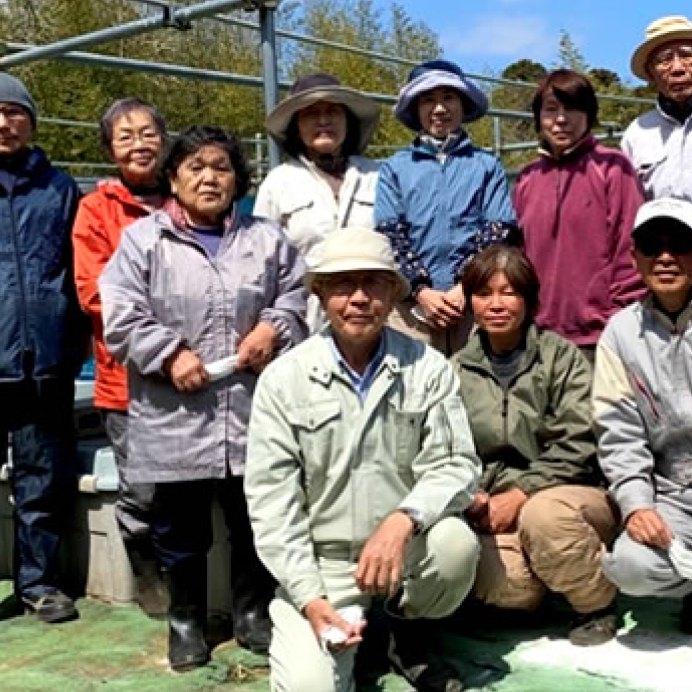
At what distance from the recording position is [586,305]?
3453mm

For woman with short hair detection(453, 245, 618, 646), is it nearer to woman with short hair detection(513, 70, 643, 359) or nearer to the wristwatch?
woman with short hair detection(513, 70, 643, 359)

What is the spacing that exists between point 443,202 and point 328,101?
45cm

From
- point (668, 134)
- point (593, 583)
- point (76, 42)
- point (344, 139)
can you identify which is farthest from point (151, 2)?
point (593, 583)

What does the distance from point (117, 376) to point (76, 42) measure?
1.31 metres

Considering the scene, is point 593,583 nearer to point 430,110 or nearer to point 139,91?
point 430,110

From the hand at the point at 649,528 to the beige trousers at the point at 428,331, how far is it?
32.3 inches

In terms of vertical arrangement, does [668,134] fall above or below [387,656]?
above

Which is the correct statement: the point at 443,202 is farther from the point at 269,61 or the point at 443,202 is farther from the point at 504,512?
the point at 504,512

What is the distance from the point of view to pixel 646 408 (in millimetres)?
3125

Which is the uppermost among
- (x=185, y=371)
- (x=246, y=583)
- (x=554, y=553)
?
(x=185, y=371)

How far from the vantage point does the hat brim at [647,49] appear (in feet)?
11.6

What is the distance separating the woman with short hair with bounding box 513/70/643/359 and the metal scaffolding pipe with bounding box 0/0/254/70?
995 mm

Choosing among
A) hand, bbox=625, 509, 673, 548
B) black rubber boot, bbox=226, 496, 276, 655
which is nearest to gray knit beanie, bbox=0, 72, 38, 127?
black rubber boot, bbox=226, 496, 276, 655

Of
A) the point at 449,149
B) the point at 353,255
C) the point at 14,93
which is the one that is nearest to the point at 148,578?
the point at 353,255
